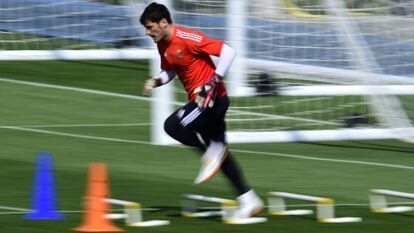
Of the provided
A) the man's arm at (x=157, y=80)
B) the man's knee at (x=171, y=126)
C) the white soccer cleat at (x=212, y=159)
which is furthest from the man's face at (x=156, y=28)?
the white soccer cleat at (x=212, y=159)

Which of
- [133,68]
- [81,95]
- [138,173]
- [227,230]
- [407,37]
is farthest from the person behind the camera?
[133,68]

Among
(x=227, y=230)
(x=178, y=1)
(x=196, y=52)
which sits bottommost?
(x=227, y=230)

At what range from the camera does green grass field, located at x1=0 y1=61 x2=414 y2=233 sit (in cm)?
945

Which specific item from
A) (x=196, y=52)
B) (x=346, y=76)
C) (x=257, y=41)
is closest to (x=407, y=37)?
(x=346, y=76)

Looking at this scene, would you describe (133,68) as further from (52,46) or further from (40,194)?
(40,194)

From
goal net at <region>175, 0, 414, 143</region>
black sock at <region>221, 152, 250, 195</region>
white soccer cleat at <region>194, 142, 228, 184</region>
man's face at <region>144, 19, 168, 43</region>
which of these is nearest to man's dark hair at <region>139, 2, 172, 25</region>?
man's face at <region>144, 19, 168, 43</region>

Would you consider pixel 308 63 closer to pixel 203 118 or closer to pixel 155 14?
pixel 203 118

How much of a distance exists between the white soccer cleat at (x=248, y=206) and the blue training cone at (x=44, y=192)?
1427 millimetres

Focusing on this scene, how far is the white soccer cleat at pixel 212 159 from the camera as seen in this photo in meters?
9.34

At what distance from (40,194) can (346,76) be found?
626 cm

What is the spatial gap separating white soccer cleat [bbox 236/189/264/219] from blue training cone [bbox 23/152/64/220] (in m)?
1.43

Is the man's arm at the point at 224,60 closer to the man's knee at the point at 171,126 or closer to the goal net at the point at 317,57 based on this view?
the man's knee at the point at 171,126

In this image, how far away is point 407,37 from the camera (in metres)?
14.4

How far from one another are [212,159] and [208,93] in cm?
53
